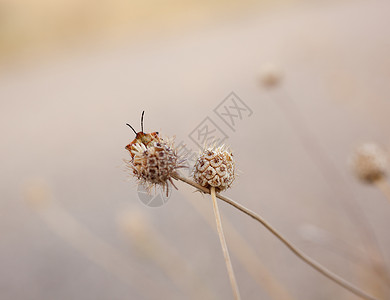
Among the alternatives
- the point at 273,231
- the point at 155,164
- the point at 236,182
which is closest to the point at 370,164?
the point at 273,231

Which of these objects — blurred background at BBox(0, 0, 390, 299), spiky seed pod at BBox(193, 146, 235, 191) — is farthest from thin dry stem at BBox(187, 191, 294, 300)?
spiky seed pod at BBox(193, 146, 235, 191)

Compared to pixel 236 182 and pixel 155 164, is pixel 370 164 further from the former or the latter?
pixel 236 182

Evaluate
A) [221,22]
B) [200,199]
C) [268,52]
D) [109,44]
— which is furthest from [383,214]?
[109,44]

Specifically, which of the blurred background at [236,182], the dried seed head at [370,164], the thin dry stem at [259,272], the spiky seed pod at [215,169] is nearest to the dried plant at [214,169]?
the spiky seed pod at [215,169]

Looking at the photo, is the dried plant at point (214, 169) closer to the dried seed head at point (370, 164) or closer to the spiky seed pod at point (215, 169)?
the spiky seed pod at point (215, 169)

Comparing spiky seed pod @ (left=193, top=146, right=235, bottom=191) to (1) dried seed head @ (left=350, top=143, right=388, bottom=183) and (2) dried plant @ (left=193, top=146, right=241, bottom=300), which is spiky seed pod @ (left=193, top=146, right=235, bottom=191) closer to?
(2) dried plant @ (left=193, top=146, right=241, bottom=300)
